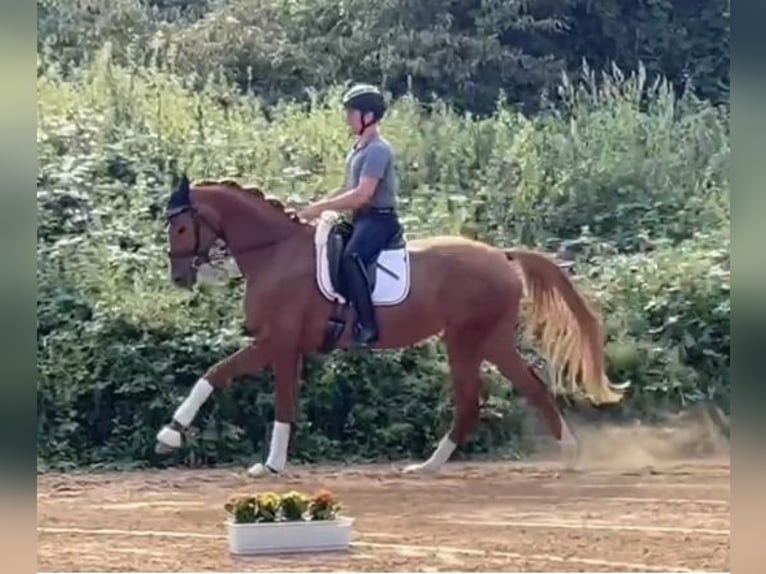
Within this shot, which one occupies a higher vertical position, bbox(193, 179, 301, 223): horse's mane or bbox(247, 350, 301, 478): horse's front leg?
bbox(193, 179, 301, 223): horse's mane

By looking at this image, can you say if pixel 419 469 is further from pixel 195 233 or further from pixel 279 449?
pixel 195 233

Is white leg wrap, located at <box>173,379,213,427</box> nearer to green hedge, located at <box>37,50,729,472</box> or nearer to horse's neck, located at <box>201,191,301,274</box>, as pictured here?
green hedge, located at <box>37,50,729,472</box>

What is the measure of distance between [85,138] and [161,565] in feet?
5.93

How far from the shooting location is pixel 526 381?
22.6 ft

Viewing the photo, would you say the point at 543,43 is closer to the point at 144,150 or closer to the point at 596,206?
the point at 596,206

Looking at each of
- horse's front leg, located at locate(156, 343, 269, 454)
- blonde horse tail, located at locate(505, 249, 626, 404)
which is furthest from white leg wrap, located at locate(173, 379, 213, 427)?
blonde horse tail, located at locate(505, 249, 626, 404)

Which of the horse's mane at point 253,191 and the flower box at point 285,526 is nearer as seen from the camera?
the flower box at point 285,526

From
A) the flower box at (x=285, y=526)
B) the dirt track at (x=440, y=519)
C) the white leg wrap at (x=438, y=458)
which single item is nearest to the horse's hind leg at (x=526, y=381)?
the dirt track at (x=440, y=519)

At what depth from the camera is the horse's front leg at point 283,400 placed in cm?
687

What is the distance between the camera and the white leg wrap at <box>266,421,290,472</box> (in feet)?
22.5

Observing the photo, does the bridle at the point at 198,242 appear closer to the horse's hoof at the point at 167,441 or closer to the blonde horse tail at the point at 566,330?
the horse's hoof at the point at 167,441

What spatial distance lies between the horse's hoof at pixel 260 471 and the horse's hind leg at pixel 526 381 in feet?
3.35

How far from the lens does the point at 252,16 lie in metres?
6.98

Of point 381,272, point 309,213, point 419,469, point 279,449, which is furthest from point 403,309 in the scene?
point 279,449
